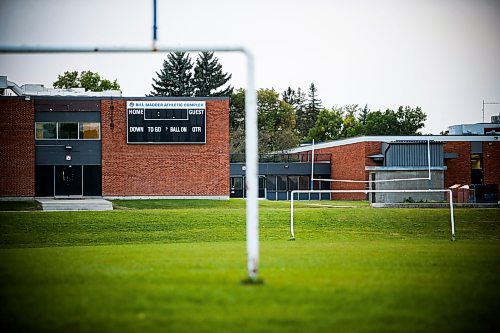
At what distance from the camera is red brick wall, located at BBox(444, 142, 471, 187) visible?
197ft

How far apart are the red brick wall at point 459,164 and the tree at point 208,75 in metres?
42.6

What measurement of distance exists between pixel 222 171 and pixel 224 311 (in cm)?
4004

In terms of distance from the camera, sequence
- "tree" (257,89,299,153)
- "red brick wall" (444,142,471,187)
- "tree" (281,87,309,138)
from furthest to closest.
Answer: "tree" (281,87,309,138)
"tree" (257,89,299,153)
"red brick wall" (444,142,471,187)

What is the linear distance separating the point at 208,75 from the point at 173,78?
15.6 feet

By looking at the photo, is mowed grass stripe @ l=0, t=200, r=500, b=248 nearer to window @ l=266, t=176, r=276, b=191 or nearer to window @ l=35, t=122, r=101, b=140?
window @ l=35, t=122, r=101, b=140

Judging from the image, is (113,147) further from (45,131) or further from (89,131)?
(45,131)

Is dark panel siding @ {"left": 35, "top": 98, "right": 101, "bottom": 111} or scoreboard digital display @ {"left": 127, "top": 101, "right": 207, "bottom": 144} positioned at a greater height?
dark panel siding @ {"left": 35, "top": 98, "right": 101, "bottom": 111}

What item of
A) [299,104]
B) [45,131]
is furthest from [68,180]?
[299,104]

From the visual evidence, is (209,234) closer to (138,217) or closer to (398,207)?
(138,217)

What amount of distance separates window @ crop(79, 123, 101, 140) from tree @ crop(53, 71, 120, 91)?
154 feet

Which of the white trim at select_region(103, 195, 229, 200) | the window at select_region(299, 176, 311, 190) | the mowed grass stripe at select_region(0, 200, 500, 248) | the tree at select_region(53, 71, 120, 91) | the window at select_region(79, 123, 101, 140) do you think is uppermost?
the tree at select_region(53, 71, 120, 91)

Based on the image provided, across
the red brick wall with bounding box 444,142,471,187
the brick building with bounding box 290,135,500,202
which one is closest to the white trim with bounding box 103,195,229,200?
the brick building with bounding box 290,135,500,202

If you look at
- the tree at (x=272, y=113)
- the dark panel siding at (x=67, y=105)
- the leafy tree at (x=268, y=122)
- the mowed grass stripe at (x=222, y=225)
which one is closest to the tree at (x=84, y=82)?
the leafy tree at (x=268, y=122)

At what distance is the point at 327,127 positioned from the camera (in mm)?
109062
